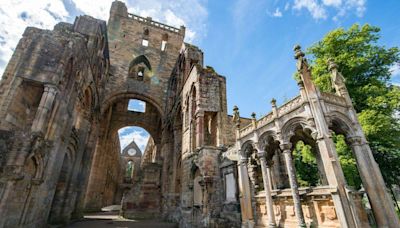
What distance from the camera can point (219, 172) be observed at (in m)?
9.60

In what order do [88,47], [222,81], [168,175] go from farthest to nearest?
[168,175] < [222,81] < [88,47]

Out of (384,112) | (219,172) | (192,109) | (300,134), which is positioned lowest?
(219,172)

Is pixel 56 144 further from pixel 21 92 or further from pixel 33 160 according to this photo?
pixel 21 92

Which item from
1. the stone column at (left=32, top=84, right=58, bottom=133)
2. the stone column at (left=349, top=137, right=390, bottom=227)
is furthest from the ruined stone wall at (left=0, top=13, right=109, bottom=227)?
the stone column at (left=349, top=137, right=390, bottom=227)

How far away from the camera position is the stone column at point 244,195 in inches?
298

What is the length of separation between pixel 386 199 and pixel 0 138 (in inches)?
476

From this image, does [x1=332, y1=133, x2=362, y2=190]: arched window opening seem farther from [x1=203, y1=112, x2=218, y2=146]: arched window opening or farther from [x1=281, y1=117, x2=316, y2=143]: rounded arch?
[x1=203, y1=112, x2=218, y2=146]: arched window opening

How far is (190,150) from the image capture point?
1139cm

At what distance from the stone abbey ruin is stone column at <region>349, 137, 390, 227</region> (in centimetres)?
3

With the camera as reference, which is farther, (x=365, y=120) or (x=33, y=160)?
(x=365, y=120)

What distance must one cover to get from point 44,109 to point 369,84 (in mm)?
14841

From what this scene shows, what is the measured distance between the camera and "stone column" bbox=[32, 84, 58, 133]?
746cm

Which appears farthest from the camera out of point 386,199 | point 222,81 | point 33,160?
point 222,81

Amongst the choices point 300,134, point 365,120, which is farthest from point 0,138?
point 365,120
